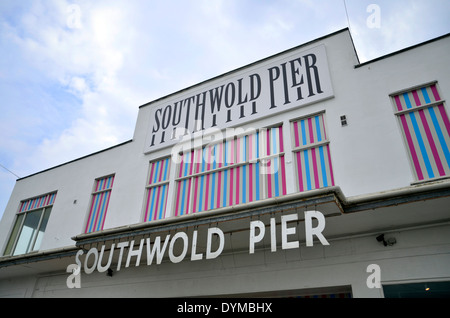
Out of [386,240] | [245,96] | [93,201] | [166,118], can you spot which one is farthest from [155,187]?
[386,240]

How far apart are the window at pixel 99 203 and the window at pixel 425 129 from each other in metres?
9.00

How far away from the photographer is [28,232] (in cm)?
1229

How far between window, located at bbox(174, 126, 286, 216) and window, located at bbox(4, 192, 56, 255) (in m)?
6.02

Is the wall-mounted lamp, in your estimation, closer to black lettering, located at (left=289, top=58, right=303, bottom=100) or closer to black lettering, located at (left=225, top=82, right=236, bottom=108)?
black lettering, located at (left=289, top=58, right=303, bottom=100)

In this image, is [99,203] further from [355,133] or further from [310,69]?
[355,133]

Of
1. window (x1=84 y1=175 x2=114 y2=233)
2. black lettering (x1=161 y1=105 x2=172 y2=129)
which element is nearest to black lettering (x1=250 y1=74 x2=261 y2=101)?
black lettering (x1=161 y1=105 x2=172 y2=129)

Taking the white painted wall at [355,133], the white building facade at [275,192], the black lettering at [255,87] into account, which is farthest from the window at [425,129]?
the black lettering at [255,87]

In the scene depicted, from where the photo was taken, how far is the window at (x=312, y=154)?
301 inches

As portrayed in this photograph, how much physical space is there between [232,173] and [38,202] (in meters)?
8.70

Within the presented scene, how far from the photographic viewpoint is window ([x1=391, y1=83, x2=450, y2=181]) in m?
6.59

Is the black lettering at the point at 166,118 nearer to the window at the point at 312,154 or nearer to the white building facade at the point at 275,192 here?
the white building facade at the point at 275,192

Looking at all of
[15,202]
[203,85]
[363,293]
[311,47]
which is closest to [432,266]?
[363,293]

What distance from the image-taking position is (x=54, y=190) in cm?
1255
